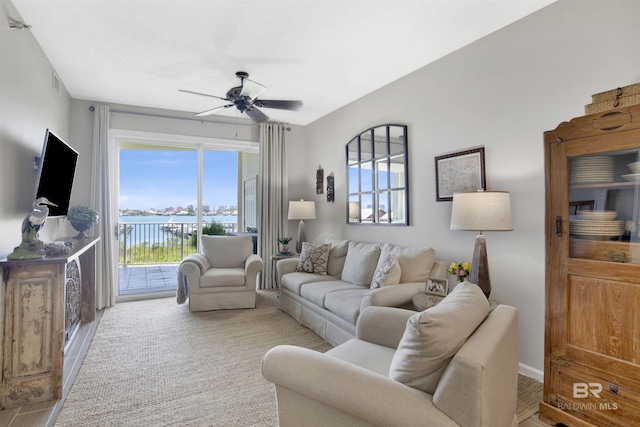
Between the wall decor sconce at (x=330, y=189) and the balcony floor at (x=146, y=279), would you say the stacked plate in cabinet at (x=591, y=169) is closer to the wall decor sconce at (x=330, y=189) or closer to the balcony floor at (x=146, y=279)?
the wall decor sconce at (x=330, y=189)

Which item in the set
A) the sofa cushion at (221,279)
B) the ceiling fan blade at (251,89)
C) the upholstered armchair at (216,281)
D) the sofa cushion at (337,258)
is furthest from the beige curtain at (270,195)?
the ceiling fan blade at (251,89)

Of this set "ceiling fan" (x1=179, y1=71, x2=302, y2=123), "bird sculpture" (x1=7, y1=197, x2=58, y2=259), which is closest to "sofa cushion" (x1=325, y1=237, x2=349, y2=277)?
"ceiling fan" (x1=179, y1=71, x2=302, y2=123)

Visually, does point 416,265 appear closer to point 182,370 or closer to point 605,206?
point 605,206

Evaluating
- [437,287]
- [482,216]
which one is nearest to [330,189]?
[437,287]

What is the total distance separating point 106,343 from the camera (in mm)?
3131

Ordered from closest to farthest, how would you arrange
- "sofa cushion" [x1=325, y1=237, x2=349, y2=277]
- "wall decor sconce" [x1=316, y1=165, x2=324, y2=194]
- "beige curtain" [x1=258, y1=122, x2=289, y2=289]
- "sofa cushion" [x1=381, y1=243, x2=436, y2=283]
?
"sofa cushion" [x1=381, y1=243, x2=436, y2=283] → "sofa cushion" [x1=325, y1=237, x2=349, y2=277] → "wall decor sconce" [x1=316, y1=165, x2=324, y2=194] → "beige curtain" [x1=258, y1=122, x2=289, y2=289]

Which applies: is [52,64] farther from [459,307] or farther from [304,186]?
[459,307]

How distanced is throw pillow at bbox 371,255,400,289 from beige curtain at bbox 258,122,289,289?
2656 millimetres

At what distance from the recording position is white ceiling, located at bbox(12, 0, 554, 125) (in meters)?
2.38

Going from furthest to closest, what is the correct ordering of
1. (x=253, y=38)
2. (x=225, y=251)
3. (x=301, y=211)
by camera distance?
(x=301, y=211), (x=225, y=251), (x=253, y=38)

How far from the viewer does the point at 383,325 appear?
200 centimetres

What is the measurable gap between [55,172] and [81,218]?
1030 millimetres

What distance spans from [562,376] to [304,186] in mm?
4420

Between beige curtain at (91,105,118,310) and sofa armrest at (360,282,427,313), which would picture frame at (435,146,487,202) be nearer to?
sofa armrest at (360,282,427,313)
